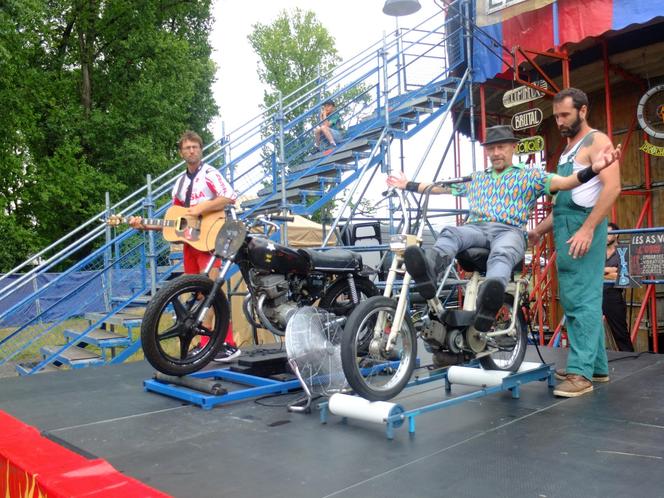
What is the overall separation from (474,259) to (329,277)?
1144mm

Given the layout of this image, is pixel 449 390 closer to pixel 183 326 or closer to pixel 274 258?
pixel 274 258

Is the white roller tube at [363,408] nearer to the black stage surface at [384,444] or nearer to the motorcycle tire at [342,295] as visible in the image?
the black stage surface at [384,444]

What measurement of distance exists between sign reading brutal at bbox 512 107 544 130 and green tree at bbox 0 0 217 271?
13.5 m

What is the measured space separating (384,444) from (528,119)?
5.24 meters

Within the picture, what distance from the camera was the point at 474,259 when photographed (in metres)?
3.53

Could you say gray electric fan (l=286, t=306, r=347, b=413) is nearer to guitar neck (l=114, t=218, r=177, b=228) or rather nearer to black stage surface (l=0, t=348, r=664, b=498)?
black stage surface (l=0, t=348, r=664, b=498)

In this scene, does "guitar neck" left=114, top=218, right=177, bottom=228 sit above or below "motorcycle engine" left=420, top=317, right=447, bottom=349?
above

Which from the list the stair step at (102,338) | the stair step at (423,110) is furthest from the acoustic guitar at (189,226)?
the stair step at (423,110)

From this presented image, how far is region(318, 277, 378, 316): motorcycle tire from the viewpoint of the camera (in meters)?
4.27

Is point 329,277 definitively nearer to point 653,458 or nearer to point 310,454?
point 310,454

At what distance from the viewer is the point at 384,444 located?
2.68 metres

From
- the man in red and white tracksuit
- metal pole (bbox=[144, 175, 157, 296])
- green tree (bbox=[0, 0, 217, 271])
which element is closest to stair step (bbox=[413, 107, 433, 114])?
metal pole (bbox=[144, 175, 157, 296])

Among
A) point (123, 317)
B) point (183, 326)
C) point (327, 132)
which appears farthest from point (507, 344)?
point (327, 132)

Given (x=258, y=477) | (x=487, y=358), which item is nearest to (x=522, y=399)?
(x=487, y=358)
